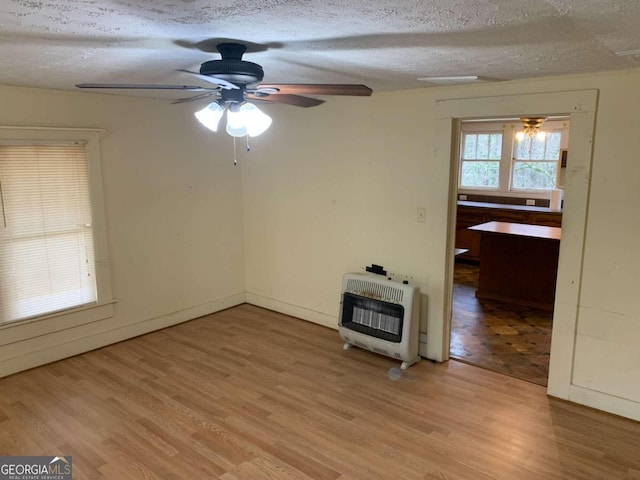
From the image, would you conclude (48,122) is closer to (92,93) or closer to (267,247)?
(92,93)

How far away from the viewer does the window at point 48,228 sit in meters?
3.52

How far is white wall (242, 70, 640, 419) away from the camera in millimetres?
2932

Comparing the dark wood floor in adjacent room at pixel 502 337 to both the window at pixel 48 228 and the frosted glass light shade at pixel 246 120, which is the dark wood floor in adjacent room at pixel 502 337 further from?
the window at pixel 48 228

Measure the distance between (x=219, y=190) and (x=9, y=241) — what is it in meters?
1.94

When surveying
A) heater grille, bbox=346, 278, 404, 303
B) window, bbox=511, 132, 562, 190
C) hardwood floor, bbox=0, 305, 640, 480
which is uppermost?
window, bbox=511, 132, 562, 190

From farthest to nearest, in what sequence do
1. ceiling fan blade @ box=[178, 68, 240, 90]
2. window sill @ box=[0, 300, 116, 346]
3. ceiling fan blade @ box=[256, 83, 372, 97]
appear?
window sill @ box=[0, 300, 116, 346] < ceiling fan blade @ box=[256, 83, 372, 97] < ceiling fan blade @ box=[178, 68, 240, 90]

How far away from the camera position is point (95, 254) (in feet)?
13.3

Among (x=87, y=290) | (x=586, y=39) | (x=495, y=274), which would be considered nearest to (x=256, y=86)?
(x=586, y=39)

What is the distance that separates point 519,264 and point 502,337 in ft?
3.87

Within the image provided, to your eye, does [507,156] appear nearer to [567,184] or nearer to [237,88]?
[567,184]

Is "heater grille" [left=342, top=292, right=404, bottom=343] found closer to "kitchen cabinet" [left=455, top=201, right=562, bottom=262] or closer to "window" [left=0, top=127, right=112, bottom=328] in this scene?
"window" [left=0, top=127, right=112, bottom=328]

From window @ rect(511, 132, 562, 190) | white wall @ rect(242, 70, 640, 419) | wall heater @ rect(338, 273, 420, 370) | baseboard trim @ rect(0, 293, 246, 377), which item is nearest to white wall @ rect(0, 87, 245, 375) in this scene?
baseboard trim @ rect(0, 293, 246, 377)

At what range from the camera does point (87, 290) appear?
13.3 ft

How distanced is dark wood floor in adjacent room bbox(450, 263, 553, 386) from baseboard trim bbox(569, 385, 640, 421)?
0.31 m
